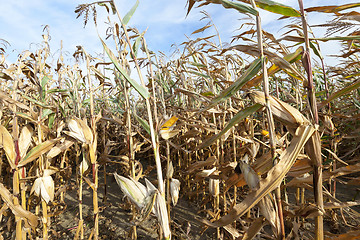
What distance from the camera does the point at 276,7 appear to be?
2.75 feet

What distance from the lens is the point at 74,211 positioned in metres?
2.59

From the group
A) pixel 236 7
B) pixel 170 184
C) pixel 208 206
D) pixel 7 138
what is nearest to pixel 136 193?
pixel 170 184

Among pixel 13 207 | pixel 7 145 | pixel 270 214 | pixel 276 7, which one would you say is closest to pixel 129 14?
pixel 276 7

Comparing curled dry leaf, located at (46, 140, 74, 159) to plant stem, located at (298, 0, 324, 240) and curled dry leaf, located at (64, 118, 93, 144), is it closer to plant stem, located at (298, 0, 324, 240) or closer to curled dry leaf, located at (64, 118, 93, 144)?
curled dry leaf, located at (64, 118, 93, 144)

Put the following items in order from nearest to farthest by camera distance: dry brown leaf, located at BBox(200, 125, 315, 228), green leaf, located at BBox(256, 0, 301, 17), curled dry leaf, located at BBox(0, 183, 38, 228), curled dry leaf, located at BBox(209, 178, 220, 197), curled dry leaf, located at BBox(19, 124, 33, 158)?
1. dry brown leaf, located at BBox(200, 125, 315, 228)
2. green leaf, located at BBox(256, 0, 301, 17)
3. curled dry leaf, located at BBox(0, 183, 38, 228)
4. curled dry leaf, located at BBox(19, 124, 33, 158)
5. curled dry leaf, located at BBox(209, 178, 220, 197)

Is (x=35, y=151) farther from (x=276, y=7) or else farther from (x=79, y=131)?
(x=276, y=7)

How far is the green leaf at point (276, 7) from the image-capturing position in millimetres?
812

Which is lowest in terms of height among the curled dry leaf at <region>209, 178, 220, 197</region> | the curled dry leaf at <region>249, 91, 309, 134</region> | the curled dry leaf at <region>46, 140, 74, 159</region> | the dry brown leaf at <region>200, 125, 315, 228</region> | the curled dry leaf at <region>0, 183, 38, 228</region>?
the curled dry leaf at <region>209, 178, 220, 197</region>

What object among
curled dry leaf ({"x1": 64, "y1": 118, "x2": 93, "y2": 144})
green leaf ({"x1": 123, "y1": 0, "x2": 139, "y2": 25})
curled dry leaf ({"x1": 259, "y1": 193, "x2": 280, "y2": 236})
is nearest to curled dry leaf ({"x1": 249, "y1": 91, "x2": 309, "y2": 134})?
curled dry leaf ({"x1": 259, "y1": 193, "x2": 280, "y2": 236})

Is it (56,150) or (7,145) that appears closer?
(7,145)

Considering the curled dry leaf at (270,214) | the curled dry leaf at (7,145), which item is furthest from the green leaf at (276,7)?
the curled dry leaf at (7,145)

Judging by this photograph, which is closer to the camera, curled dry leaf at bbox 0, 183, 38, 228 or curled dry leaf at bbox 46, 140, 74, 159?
curled dry leaf at bbox 0, 183, 38, 228

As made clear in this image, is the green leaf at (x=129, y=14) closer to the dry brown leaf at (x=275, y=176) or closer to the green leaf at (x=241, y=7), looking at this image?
the green leaf at (x=241, y=7)

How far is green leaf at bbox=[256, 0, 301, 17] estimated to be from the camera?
2.67 ft
